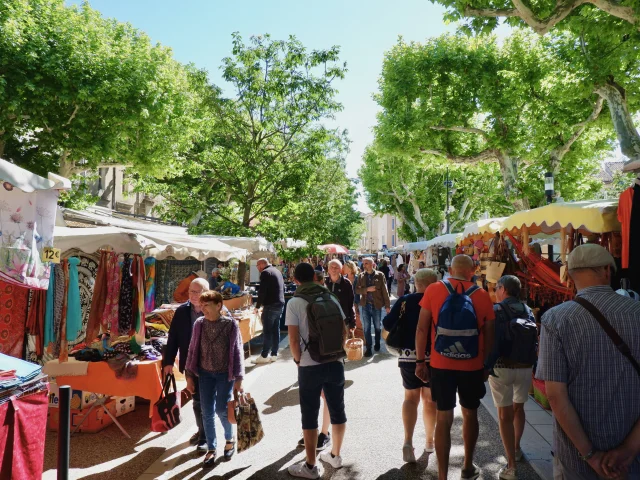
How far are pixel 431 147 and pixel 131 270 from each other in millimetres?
13765

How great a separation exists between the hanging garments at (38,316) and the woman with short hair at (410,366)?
357 centimetres

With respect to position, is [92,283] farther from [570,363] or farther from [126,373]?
[570,363]

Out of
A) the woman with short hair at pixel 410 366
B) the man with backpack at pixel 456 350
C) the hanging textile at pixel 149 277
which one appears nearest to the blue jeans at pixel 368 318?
the hanging textile at pixel 149 277

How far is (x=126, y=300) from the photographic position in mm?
6414

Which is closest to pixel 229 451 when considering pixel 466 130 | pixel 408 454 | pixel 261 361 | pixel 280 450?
pixel 280 450

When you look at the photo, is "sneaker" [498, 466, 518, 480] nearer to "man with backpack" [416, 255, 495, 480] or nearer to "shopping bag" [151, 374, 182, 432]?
"man with backpack" [416, 255, 495, 480]

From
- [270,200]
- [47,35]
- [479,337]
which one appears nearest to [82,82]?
[47,35]

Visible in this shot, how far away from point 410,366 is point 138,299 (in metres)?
3.84

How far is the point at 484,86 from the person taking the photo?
16.9 meters

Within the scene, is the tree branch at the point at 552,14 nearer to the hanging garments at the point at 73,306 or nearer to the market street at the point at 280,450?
the market street at the point at 280,450

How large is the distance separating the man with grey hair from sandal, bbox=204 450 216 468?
10.3 ft

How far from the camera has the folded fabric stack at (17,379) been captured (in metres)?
2.86

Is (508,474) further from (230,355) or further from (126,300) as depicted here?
(126,300)

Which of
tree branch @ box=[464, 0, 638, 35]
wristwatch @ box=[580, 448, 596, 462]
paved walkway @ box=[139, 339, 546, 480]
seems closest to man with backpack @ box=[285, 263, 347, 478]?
paved walkway @ box=[139, 339, 546, 480]
